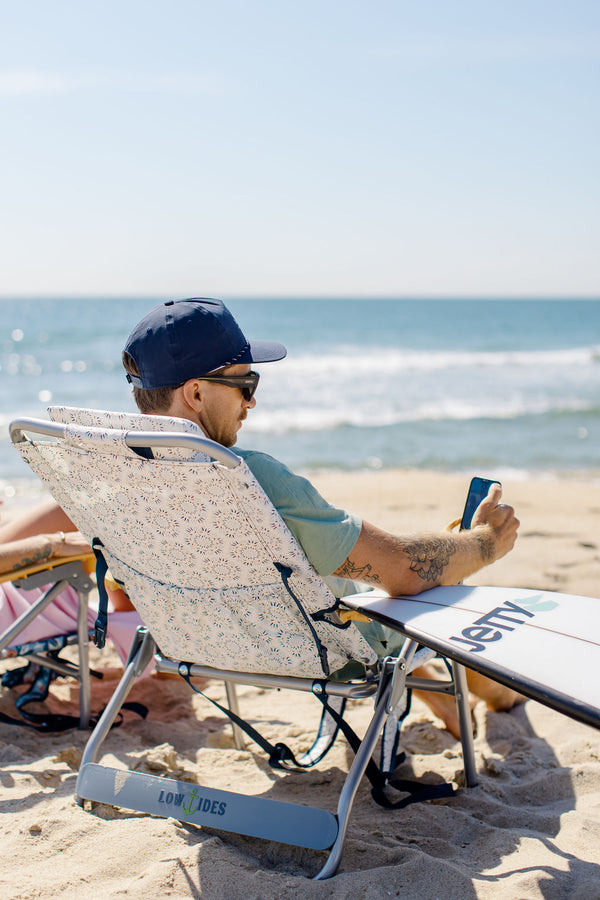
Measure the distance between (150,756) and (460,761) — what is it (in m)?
1.03

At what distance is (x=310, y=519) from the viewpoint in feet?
6.11

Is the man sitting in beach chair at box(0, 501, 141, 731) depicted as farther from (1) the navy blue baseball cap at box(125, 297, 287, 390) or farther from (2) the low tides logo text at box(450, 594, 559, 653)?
(2) the low tides logo text at box(450, 594, 559, 653)

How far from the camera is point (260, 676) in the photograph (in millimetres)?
2131

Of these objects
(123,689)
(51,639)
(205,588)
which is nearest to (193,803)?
(123,689)

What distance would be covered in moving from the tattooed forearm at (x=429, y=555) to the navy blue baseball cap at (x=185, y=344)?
0.62m

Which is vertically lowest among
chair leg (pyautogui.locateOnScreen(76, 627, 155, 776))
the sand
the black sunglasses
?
the sand

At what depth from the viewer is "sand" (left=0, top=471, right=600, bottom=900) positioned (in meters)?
1.81

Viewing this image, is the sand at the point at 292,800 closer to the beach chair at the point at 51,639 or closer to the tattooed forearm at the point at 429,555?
the beach chair at the point at 51,639

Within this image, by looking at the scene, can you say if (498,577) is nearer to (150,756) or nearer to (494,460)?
(150,756)

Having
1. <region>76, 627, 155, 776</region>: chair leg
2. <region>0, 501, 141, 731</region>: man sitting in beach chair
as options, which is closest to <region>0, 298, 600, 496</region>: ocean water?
<region>0, 501, 141, 731</region>: man sitting in beach chair

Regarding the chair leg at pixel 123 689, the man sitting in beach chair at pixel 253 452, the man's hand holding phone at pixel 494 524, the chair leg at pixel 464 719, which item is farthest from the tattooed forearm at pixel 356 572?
the chair leg at pixel 123 689

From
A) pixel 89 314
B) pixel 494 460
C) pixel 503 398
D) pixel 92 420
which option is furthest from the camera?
pixel 89 314

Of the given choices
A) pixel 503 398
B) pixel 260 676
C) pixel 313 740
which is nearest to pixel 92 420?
pixel 260 676

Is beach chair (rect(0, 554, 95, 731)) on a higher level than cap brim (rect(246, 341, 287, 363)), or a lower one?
lower
